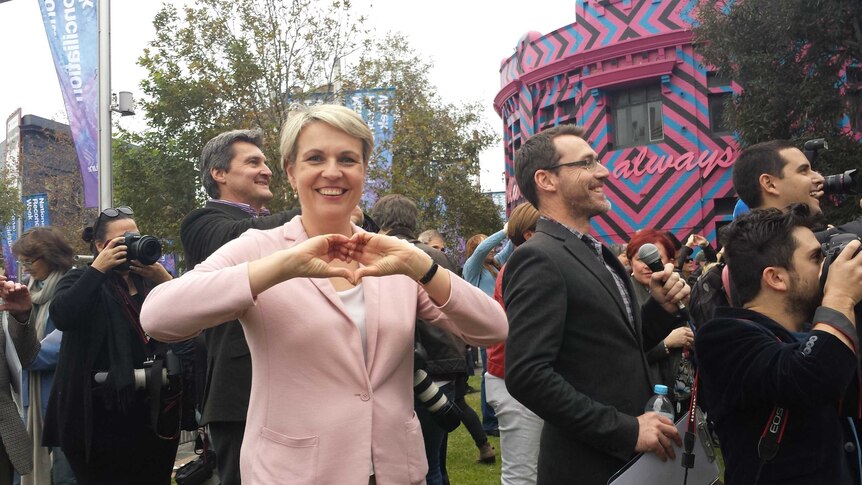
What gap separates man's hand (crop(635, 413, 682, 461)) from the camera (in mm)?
2758

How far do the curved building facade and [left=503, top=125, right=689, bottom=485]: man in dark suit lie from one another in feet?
67.6

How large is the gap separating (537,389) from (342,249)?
1051mm

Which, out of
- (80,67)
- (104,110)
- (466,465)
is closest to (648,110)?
(104,110)

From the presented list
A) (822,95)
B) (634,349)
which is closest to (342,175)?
(634,349)

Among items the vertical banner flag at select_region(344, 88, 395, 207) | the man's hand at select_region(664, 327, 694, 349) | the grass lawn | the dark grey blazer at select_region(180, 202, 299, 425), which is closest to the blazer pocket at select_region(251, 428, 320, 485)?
the dark grey blazer at select_region(180, 202, 299, 425)

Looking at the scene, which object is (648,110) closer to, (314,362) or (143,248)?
(143,248)

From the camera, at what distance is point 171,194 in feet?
54.0

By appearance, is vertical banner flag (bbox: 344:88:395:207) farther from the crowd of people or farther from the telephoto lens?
the telephoto lens

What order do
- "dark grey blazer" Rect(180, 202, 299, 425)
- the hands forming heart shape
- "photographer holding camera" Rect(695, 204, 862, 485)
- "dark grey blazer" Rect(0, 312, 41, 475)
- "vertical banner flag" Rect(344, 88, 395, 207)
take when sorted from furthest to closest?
"vertical banner flag" Rect(344, 88, 395, 207) → "dark grey blazer" Rect(0, 312, 41, 475) → "dark grey blazer" Rect(180, 202, 299, 425) → "photographer holding camera" Rect(695, 204, 862, 485) → the hands forming heart shape

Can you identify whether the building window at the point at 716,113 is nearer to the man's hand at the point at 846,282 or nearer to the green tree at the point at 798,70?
the green tree at the point at 798,70

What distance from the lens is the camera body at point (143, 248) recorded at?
408 centimetres

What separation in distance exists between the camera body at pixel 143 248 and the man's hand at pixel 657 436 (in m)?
2.62

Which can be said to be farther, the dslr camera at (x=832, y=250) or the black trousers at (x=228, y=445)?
the black trousers at (x=228, y=445)

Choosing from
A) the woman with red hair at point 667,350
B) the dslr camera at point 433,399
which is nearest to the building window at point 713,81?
the woman with red hair at point 667,350
